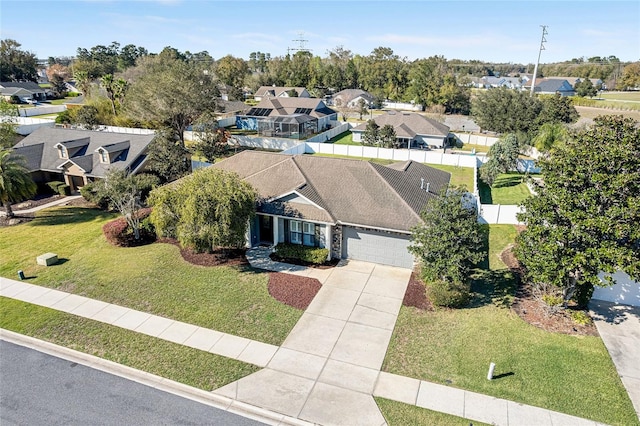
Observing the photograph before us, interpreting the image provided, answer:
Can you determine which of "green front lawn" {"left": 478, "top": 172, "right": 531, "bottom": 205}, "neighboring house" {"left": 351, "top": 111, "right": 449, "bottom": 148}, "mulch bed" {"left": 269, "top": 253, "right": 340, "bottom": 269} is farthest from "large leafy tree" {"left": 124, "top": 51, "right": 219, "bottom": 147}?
"green front lawn" {"left": 478, "top": 172, "right": 531, "bottom": 205}

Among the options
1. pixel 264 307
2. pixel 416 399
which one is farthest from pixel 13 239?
pixel 416 399

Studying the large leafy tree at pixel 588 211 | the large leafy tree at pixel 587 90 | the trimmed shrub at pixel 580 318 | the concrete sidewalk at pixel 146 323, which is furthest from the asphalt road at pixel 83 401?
the large leafy tree at pixel 587 90

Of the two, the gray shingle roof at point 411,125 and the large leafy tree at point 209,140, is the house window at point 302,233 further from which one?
the gray shingle roof at point 411,125

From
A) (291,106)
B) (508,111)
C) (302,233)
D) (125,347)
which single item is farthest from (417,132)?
(125,347)

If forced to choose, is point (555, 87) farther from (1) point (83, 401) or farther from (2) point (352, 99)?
(1) point (83, 401)

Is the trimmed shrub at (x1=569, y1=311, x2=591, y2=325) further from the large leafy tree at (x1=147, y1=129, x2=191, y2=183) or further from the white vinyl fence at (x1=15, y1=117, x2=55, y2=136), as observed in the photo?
the white vinyl fence at (x1=15, y1=117, x2=55, y2=136)

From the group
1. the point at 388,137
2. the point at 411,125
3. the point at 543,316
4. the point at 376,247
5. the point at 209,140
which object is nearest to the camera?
the point at 543,316
